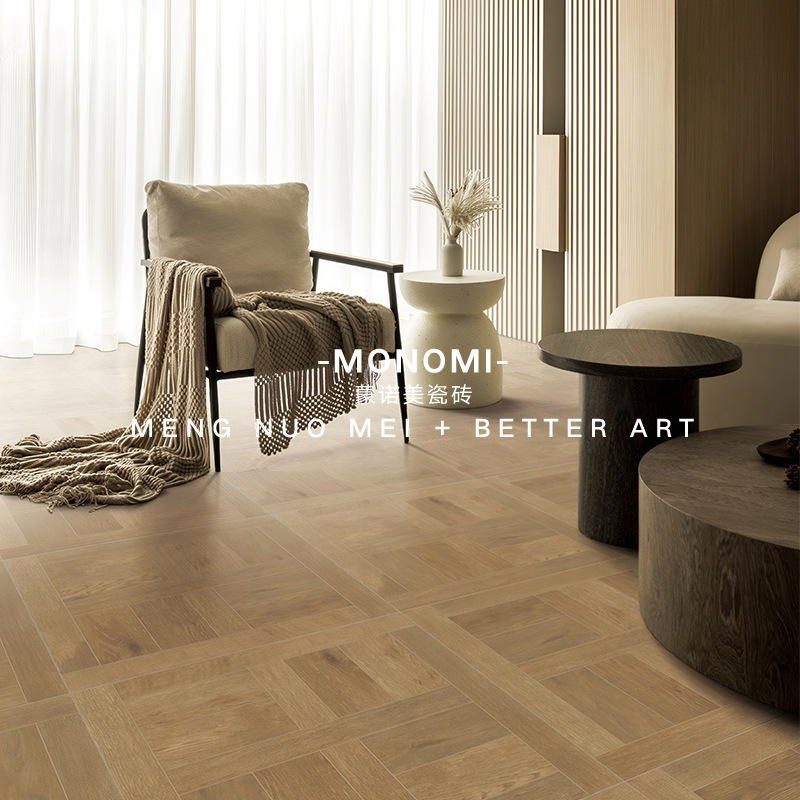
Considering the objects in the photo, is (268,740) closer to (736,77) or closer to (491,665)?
(491,665)

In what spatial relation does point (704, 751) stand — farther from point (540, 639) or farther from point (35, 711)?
point (35, 711)

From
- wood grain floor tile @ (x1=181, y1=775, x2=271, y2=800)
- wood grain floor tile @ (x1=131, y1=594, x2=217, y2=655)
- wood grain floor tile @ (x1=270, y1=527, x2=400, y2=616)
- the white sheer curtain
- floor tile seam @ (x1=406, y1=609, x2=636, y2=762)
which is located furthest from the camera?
the white sheer curtain

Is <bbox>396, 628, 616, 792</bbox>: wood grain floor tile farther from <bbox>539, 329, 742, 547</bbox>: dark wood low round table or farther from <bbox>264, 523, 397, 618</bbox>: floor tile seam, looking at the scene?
<bbox>539, 329, 742, 547</bbox>: dark wood low round table

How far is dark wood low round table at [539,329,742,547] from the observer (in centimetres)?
229

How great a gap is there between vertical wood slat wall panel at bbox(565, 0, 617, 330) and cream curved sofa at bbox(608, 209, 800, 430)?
5.42 feet

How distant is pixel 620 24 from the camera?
446cm

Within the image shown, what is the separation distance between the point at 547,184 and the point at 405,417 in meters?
2.21

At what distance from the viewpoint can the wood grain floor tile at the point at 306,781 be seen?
1.48m

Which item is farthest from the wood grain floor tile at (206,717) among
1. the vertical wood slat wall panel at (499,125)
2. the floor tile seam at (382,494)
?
the vertical wood slat wall panel at (499,125)

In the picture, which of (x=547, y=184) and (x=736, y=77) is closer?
(x=736, y=77)

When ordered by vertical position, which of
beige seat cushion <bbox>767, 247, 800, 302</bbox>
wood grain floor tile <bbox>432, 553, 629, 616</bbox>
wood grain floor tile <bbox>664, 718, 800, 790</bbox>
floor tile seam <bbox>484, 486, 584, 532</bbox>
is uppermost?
beige seat cushion <bbox>767, 247, 800, 302</bbox>

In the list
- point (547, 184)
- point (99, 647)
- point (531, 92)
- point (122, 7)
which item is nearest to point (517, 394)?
point (547, 184)

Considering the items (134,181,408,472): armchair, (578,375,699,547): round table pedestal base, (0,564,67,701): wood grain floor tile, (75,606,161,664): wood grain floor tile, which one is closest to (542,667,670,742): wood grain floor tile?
(578,375,699,547): round table pedestal base

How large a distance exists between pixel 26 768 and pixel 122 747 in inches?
5.8
